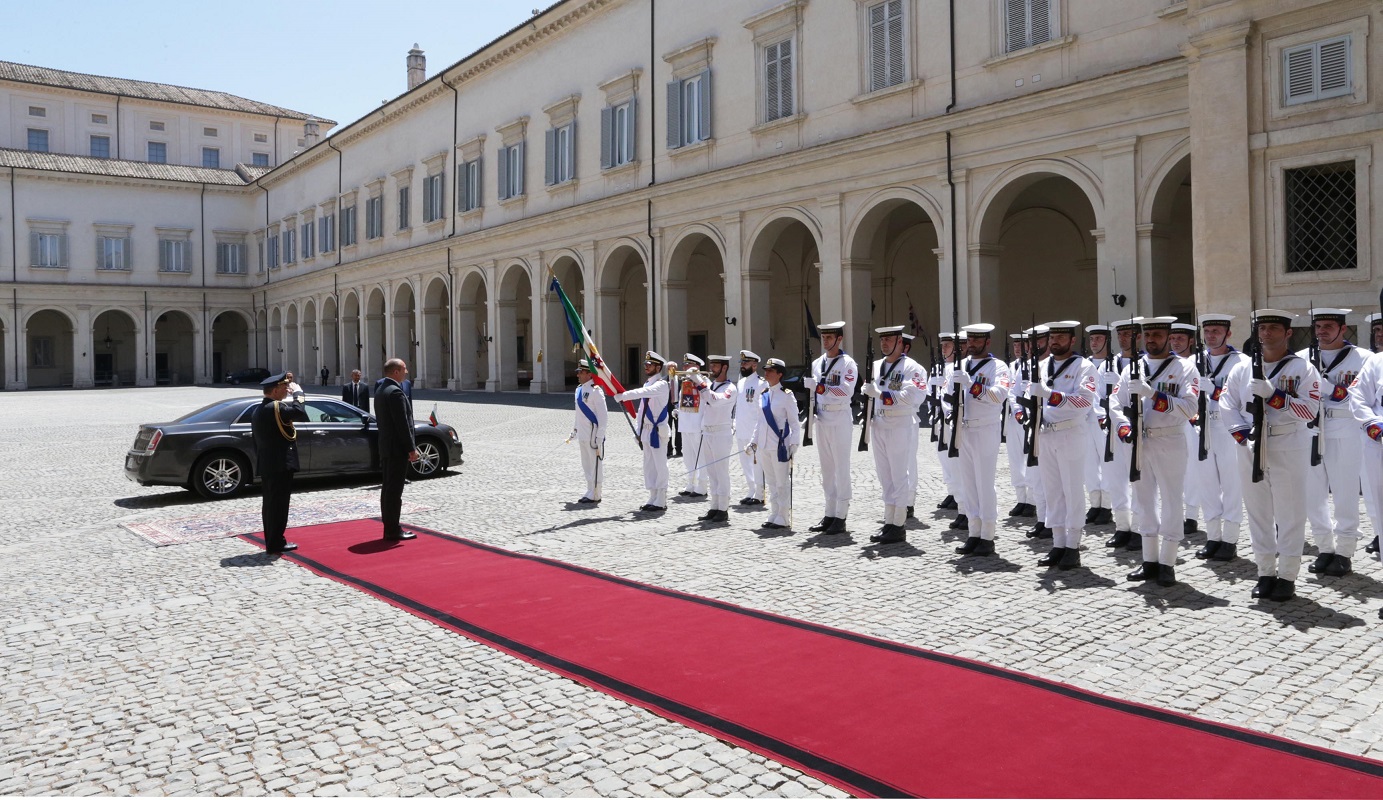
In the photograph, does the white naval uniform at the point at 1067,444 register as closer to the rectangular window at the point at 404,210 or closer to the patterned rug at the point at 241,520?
the patterned rug at the point at 241,520

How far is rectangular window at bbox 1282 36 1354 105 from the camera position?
45.6 ft

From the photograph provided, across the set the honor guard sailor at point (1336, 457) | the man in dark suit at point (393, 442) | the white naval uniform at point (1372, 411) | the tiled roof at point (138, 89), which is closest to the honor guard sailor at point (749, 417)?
the man in dark suit at point (393, 442)

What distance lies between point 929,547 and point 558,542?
328cm

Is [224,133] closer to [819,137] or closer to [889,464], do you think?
[819,137]

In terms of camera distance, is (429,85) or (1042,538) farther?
(429,85)

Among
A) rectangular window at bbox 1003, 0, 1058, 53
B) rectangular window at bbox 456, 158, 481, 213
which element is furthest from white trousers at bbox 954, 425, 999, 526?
rectangular window at bbox 456, 158, 481, 213

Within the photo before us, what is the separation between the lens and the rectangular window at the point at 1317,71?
45.6 feet

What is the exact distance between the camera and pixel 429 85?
3978 centimetres

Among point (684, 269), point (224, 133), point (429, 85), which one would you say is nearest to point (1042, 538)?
point (684, 269)

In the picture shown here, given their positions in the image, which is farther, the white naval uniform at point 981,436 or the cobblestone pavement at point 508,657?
the white naval uniform at point 981,436

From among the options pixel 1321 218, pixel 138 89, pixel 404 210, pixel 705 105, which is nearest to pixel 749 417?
pixel 1321 218

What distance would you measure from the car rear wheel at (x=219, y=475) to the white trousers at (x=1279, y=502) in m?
10.9

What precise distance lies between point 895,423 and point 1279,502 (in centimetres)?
309

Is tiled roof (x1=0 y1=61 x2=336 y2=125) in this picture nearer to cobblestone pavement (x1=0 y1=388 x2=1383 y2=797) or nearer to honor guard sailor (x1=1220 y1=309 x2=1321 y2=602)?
cobblestone pavement (x1=0 y1=388 x2=1383 y2=797)
